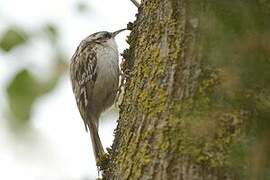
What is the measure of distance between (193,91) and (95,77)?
2823 millimetres

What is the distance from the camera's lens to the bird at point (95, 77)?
436 cm

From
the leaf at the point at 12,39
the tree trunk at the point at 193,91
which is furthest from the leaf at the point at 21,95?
the tree trunk at the point at 193,91

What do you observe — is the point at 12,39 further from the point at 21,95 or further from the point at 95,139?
the point at 95,139

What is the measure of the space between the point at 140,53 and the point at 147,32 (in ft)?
0.26

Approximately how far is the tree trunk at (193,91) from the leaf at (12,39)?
16.4 inches

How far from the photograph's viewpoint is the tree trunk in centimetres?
91

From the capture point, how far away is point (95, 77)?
4.47 meters

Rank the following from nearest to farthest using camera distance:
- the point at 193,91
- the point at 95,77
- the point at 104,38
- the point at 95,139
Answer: the point at 193,91, the point at 95,139, the point at 95,77, the point at 104,38

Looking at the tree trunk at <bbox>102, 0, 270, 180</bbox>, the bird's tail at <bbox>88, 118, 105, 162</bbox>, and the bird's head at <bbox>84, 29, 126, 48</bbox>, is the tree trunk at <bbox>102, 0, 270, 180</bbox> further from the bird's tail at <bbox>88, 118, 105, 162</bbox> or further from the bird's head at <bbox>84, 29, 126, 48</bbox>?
the bird's head at <bbox>84, 29, 126, 48</bbox>

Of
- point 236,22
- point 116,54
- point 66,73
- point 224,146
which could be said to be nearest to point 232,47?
point 236,22

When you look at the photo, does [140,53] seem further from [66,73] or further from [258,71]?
[258,71]

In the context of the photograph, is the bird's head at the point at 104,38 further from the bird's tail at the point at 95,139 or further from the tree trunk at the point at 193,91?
the tree trunk at the point at 193,91

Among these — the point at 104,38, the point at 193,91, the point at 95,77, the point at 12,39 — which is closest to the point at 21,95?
the point at 12,39

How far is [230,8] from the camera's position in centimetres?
92
